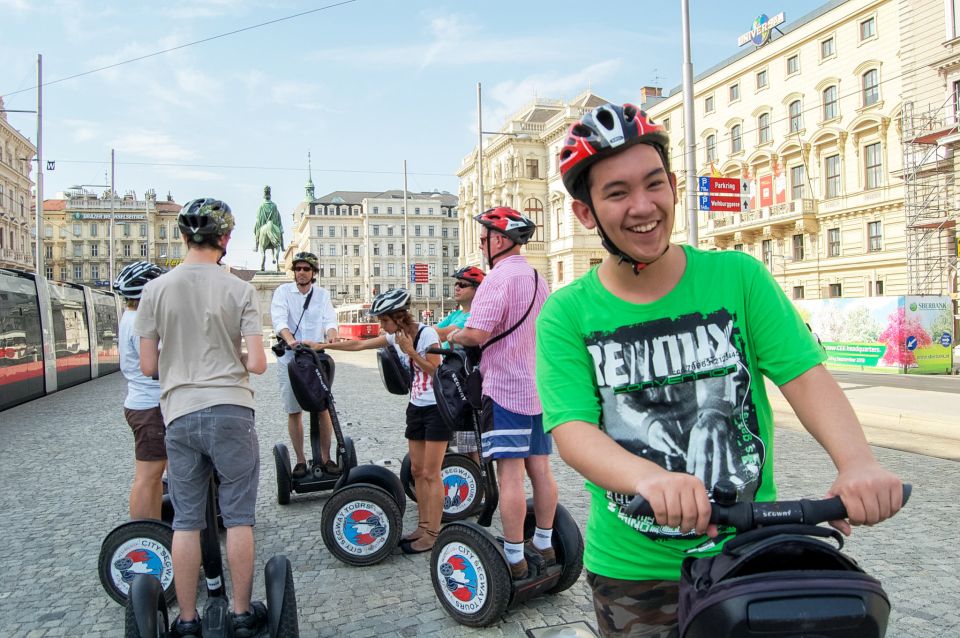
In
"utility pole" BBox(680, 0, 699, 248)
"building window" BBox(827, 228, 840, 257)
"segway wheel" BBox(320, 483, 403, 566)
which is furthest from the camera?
"building window" BBox(827, 228, 840, 257)

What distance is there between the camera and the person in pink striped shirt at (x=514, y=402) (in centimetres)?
352

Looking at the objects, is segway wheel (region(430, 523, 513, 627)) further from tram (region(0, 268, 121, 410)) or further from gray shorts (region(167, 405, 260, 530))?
tram (region(0, 268, 121, 410))

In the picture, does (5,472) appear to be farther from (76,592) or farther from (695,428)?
(695,428)

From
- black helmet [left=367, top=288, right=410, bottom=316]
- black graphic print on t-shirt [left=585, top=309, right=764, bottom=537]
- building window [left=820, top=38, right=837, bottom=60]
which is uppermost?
building window [left=820, top=38, right=837, bottom=60]

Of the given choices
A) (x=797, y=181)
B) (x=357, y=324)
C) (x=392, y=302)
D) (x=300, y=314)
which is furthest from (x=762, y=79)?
(x=392, y=302)

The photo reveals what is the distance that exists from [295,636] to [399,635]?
68cm

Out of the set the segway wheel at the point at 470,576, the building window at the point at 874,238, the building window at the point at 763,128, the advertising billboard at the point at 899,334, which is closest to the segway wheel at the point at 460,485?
the segway wheel at the point at 470,576

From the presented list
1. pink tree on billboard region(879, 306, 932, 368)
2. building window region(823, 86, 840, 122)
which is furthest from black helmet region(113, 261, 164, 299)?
building window region(823, 86, 840, 122)

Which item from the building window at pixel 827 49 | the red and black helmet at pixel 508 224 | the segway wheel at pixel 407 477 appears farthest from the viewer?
the building window at pixel 827 49

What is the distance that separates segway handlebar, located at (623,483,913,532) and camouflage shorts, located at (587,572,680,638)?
0.43 meters

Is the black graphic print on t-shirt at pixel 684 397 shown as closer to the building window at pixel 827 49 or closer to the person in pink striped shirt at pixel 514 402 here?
the person in pink striped shirt at pixel 514 402

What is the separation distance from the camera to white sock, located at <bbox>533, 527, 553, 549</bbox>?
367 centimetres

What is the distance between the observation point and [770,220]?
40.0m

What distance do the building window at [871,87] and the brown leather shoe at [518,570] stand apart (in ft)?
128
